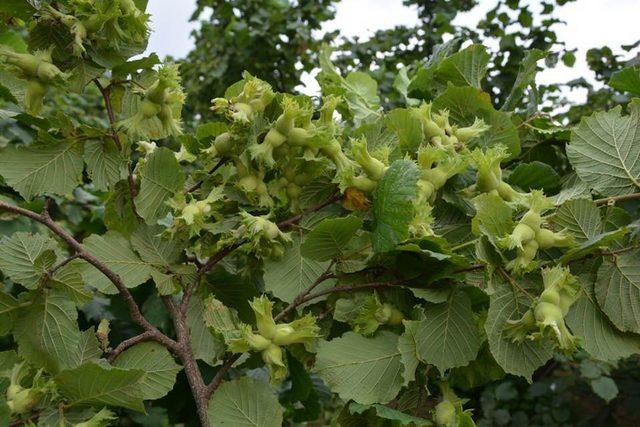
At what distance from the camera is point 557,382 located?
2729 millimetres

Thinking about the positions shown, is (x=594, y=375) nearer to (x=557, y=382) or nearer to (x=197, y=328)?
(x=557, y=382)

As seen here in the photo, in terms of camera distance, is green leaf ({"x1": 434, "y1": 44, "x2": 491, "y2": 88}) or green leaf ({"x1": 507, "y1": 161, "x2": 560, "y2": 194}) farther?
green leaf ({"x1": 434, "y1": 44, "x2": 491, "y2": 88})

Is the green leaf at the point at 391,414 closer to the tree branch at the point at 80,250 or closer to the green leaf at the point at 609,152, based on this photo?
the tree branch at the point at 80,250

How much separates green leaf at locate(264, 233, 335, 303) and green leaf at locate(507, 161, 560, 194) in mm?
301

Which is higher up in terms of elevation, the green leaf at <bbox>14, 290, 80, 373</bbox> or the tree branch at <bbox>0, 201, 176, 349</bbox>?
the tree branch at <bbox>0, 201, 176, 349</bbox>

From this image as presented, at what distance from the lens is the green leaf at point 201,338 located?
0.78 metres

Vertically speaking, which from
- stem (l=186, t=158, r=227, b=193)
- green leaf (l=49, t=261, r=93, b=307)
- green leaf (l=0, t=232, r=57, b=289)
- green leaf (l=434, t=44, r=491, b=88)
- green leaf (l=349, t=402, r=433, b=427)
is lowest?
green leaf (l=349, t=402, r=433, b=427)

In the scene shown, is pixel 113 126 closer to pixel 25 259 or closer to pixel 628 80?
pixel 25 259

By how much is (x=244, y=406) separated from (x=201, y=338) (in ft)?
0.37

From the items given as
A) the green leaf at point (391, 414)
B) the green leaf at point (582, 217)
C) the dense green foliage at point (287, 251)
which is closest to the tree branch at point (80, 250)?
the dense green foliage at point (287, 251)

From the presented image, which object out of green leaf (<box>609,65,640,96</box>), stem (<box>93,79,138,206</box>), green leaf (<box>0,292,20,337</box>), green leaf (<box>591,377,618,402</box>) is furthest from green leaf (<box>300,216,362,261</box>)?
green leaf (<box>591,377,618,402</box>)

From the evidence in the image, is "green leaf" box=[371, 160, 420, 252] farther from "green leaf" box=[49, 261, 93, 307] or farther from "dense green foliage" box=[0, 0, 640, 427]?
"green leaf" box=[49, 261, 93, 307]

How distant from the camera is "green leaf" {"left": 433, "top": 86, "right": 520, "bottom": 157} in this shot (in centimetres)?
93

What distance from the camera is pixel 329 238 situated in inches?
29.1
